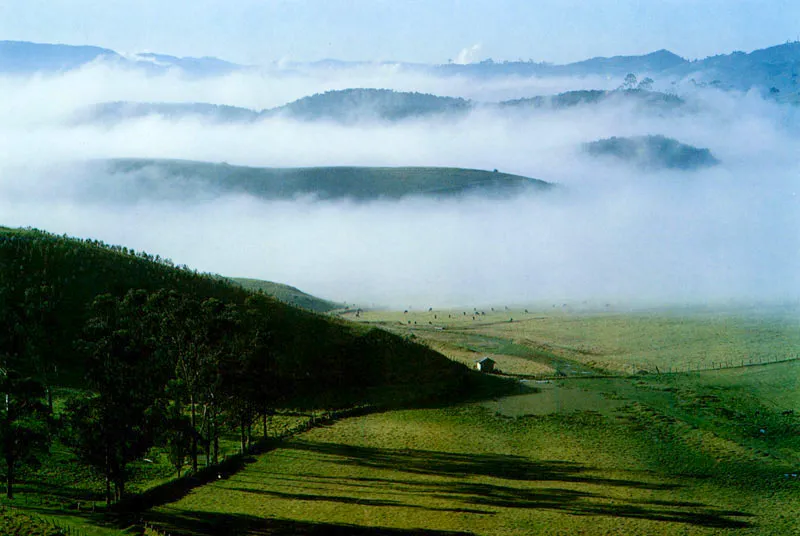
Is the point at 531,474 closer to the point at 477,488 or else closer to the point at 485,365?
the point at 477,488

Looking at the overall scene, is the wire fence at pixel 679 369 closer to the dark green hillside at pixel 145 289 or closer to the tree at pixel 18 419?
the dark green hillside at pixel 145 289

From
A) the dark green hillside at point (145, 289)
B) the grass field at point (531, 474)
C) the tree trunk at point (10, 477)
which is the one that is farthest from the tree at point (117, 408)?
the dark green hillside at point (145, 289)

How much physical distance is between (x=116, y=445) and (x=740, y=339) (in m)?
104

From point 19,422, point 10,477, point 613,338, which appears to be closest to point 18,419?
point 19,422

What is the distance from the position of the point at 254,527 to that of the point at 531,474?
21978mm

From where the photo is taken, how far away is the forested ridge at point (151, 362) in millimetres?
45719

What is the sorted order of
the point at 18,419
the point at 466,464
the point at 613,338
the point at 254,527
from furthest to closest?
the point at 613,338 < the point at 466,464 < the point at 18,419 < the point at 254,527

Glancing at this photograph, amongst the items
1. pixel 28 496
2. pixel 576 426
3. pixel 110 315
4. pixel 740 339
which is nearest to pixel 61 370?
pixel 110 315

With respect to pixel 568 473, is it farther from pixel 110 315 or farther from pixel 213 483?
pixel 110 315

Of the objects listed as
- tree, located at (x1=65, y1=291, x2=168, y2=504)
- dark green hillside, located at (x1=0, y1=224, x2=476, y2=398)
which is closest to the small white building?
dark green hillside, located at (x1=0, y1=224, x2=476, y2=398)

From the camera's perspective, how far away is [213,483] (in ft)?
170

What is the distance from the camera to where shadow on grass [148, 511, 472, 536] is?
4156cm

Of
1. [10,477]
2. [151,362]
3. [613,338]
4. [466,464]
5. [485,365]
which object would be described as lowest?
[466,464]

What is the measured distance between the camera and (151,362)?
5319cm
